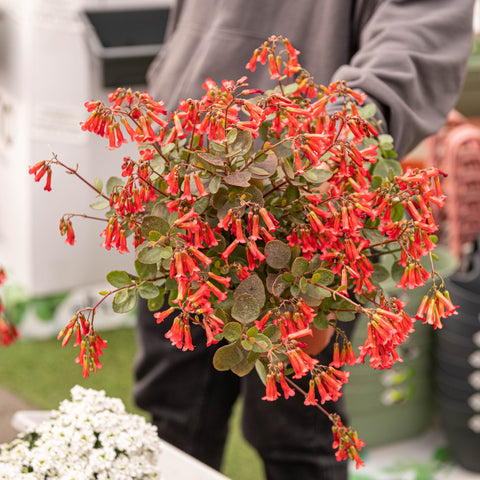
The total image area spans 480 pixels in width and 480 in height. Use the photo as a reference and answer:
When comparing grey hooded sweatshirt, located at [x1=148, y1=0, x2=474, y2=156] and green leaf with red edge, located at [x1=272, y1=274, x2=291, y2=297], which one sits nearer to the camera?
green leaf with red edge, located at [x1=272, y1=274, x2=291, y2=297]

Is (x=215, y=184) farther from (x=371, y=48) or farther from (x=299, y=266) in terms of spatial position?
(x=371, y=48)

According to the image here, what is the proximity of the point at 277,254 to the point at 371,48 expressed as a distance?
1.47ft

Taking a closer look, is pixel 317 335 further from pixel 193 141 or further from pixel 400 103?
pixel 400 103

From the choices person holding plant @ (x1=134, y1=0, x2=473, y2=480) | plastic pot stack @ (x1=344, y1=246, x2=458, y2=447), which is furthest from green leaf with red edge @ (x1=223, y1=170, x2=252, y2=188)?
plastic pot stack @ (x1=344, y1=246, x2=458, y2=447)

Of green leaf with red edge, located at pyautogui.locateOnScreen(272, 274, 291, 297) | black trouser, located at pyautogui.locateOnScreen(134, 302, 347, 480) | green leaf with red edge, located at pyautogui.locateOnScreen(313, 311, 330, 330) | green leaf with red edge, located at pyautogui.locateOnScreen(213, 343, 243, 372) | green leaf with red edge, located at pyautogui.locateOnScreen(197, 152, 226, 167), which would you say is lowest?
black trouser, located at pyautogui.locateOnScreen(134, 302, 347, 480)

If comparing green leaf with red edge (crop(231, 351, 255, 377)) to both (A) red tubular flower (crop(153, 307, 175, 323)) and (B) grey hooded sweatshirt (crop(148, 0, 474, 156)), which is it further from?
(B) grey hooded sweatshirt (crop(148, 0, 474, 156))

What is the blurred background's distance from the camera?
1752mm

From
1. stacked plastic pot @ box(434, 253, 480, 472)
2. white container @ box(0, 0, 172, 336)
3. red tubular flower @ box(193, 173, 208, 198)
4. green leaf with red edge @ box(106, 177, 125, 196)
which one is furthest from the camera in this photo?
white container @ box(0, 0, 172, 336)

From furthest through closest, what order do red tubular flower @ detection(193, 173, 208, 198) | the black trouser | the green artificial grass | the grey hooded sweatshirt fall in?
the green artificial grass < the black trouser < the grey hooded sweatshirt < red tubular flower @ detection(193, 173, 208, 198)

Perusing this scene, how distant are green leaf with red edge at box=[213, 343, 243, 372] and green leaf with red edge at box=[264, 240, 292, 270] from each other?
8 centimetres

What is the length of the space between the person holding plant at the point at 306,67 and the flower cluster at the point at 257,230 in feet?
0.60

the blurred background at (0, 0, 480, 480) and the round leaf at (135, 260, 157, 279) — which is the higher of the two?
the round leaf at (135, 260, 157, 279)

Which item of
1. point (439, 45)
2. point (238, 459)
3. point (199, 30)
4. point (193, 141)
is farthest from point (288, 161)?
point (238, 459)

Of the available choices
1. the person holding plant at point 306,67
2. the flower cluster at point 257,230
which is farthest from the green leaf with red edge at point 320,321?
the person holding plant at point 306,67
